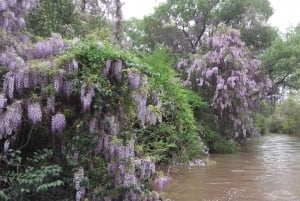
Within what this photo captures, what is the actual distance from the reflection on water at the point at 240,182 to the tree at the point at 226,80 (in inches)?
134

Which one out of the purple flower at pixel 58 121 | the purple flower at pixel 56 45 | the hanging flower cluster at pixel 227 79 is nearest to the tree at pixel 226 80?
the hanging flower cluster at pixel 227 79

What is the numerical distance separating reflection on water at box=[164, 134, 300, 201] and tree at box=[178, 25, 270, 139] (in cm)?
339

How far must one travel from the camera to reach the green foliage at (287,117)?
141 ft

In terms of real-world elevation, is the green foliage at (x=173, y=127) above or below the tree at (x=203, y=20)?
below

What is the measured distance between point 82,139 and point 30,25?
6.45 meters

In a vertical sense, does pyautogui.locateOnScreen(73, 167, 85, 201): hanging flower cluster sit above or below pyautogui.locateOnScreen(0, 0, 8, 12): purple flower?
below

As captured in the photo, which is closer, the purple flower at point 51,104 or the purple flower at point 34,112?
the purple flower at point 34,112

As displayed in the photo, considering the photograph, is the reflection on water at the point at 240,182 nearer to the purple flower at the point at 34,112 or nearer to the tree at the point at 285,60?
the purple flower at the point at 34,112

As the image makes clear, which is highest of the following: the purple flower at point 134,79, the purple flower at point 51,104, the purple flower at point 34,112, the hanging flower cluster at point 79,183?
the purple flower at point 134,79

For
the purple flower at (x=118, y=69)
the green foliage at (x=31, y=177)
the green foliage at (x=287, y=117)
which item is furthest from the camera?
the green foliage at (x=287, y=117)

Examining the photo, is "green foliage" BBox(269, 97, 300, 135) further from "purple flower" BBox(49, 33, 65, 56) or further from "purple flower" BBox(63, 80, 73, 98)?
"purple flower" BBox(63, 80, 73, 98)

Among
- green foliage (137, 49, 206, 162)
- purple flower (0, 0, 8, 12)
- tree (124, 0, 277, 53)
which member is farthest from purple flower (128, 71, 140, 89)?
tree (124, 0, 277, 53)

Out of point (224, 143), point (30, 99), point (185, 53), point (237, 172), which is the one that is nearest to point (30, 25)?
point (30, 99)

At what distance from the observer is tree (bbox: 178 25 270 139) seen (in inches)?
782
